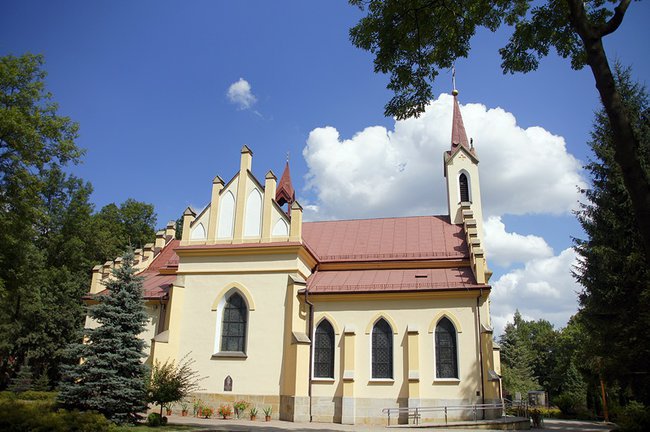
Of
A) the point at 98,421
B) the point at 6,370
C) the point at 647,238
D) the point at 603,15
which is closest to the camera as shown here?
the point at 647,238

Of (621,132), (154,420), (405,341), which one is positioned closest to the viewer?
(621,132)

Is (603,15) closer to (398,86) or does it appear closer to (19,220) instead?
(398,86)

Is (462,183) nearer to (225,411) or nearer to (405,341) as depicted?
(405,341)

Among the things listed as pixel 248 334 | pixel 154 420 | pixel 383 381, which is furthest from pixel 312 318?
pixel 154 420

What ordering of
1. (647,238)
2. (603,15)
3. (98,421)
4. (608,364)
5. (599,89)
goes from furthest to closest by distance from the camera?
(608,364) < (98,421) < (603,15) < (599,89) < (647,238)

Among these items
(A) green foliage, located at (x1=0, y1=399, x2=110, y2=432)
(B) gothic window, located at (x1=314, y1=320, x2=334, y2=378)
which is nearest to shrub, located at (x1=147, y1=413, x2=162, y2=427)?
(A) green foliage, located at (x1=0, y1=399, x2=110, y2=432)

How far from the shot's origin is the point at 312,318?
2166 cm

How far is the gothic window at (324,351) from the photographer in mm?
20969

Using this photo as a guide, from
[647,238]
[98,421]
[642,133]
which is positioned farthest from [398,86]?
[642,133]

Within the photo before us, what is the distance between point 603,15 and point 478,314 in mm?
12788

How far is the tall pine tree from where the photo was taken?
18.9m

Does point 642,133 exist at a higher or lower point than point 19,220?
higher

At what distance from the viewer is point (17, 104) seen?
2153 centimetres

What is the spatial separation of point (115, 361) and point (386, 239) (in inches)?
584
